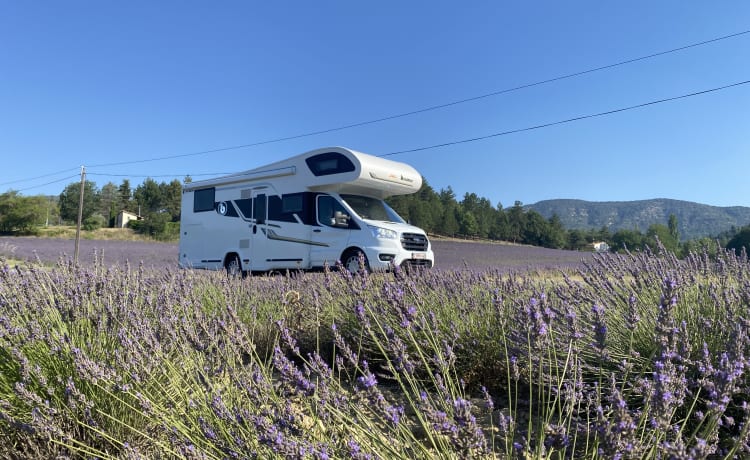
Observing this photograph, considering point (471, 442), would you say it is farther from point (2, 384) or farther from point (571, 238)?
point (571, 238)

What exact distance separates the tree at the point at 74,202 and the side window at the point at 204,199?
55.6 m

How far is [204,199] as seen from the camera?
1173 centimetres

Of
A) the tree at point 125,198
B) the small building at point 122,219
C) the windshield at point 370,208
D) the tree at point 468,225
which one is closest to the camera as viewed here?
the windshield at point 370,208

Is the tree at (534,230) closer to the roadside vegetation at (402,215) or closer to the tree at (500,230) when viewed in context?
the roadside vegetation at (402,215)

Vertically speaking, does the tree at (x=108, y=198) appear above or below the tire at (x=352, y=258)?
above

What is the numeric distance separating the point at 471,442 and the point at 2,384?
220 cm

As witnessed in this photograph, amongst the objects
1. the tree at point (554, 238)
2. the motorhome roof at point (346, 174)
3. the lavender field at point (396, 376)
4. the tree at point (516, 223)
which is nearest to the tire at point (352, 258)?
the motorhome roof at point (346, 174)

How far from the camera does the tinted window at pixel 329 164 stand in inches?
346

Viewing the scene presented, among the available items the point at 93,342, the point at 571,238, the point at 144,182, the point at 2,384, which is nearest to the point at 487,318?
the point at 93,342

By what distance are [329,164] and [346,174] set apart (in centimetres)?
55

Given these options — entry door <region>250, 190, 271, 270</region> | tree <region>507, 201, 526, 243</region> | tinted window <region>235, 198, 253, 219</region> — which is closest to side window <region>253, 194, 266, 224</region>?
entry door <region>250, 190, 271, 270</region>

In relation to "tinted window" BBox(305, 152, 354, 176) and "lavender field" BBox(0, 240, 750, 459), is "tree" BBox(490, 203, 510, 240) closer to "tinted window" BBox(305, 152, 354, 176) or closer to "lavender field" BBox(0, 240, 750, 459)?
"tinted window" BBox(305, 152, 354, 176)

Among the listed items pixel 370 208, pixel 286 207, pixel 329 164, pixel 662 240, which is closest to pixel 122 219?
pixel 286 207

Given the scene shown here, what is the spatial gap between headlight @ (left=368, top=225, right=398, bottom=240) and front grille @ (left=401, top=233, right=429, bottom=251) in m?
0.25
